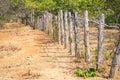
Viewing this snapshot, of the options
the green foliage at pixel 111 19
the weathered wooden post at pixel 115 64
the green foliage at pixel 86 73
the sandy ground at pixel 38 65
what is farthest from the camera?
the green foliage at pixel 111 19

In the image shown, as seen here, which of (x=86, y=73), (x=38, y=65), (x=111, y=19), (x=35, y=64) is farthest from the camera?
(x=111, y=19)

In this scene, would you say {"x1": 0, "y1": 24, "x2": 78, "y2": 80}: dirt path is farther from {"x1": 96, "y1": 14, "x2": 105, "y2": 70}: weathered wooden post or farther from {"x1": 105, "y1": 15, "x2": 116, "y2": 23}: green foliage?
{"x1": 105, "y1": 15, "x2": 116, "y2": 23}: green foliage

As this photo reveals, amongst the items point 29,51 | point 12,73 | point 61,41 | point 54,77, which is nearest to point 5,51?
point 29,51

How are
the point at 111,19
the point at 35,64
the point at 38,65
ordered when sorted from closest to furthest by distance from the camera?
the point at 38,65
the point at 35,64
the point at 111,19

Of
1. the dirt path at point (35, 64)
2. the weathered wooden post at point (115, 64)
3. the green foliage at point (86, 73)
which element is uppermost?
the weathered wooden post at point (115, 64)

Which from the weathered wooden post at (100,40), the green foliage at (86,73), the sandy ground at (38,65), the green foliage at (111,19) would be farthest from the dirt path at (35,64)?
the green foliage at (111,19)

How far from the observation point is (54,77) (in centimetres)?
1062

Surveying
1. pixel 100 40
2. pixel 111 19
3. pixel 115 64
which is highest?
pixel 100 40

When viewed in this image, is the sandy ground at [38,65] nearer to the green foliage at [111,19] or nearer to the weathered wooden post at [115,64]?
the weathered wooden post at [115,64]

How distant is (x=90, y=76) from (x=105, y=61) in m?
1.99

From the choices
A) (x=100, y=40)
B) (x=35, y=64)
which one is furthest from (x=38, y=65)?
(x=100, y=40)

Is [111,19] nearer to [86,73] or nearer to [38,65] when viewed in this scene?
[38,65]

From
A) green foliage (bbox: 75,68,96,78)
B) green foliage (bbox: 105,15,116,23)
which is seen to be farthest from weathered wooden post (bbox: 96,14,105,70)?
green foliage (bbox: 105,15,116,23)

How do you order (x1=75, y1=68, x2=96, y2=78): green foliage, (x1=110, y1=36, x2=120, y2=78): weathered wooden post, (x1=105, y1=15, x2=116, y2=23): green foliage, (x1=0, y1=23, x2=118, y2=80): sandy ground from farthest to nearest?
(x1=105, y1=15, x2=116, y2=23): green foliage < (x1=0, y1=23, x2=118, y2=80): sandy ground < (x1=75, y1=68, x2=96, y2=78): green foliage < (x1=110, y1=36, x2=120, y2=78): weathered wooden post
